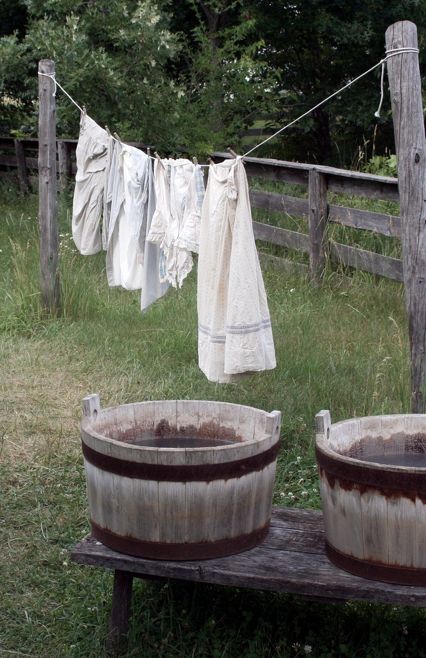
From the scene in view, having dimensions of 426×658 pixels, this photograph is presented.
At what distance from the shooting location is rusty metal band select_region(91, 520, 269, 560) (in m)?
3.45

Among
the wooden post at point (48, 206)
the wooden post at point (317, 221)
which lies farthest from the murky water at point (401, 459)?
the wooden post at point (317, 221)

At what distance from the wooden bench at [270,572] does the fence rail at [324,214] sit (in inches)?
189

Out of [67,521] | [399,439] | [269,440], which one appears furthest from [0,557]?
[399,439]

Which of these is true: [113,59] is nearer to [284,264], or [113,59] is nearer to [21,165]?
[21,165]

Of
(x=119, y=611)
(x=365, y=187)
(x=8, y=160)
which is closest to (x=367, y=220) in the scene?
(x=365, y=187)

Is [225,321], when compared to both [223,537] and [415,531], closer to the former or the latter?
[223,537]

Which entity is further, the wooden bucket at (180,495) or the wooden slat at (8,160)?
the wooden slat at (8,160)

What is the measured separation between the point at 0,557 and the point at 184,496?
145 cm

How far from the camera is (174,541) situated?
11.3 feet

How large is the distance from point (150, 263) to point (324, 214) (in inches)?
151

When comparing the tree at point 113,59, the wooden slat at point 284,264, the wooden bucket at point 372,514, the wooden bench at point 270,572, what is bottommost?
the wooden bench at point 270,572

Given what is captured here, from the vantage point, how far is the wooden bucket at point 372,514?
315 cm

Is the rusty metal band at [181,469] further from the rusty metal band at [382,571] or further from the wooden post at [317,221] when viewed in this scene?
the wooden post at [317,221]

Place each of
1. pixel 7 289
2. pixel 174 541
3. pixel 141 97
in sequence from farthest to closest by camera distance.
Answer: pixel 141 97 < pixel 7 289 < pixel 174 541
